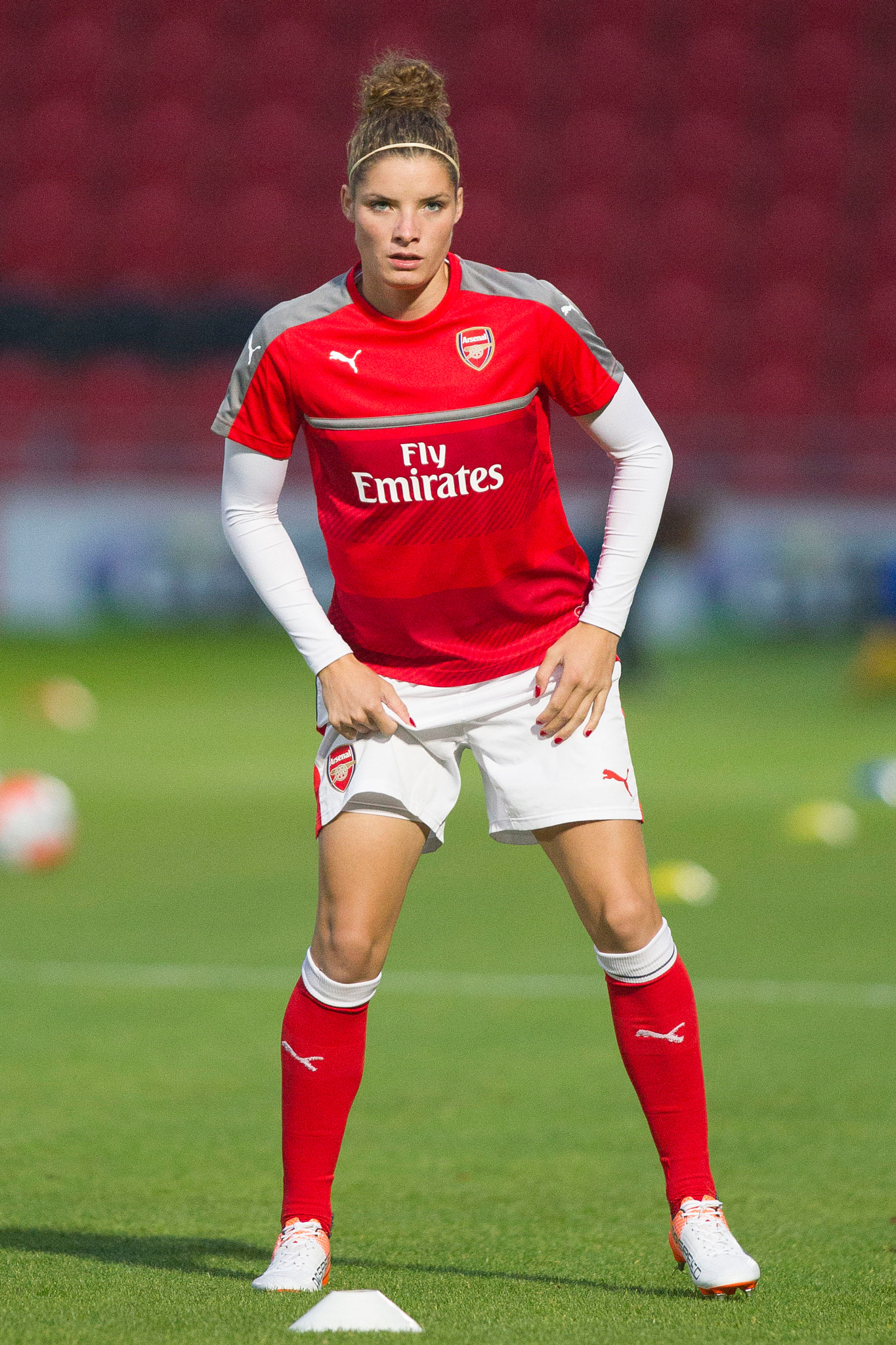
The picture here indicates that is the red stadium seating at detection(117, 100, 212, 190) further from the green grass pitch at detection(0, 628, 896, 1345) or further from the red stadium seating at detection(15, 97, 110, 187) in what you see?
the green grass pitch at detection(0, 628, 896, 1345)

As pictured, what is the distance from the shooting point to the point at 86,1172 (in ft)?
11.0

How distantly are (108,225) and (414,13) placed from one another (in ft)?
12.6

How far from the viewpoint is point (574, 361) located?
265cm

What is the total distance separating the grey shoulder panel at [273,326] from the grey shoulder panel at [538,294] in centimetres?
19

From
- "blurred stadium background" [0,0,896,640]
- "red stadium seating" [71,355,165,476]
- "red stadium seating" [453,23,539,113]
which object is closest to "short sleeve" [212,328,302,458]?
"blurred stadium background" [0,0,896,640]

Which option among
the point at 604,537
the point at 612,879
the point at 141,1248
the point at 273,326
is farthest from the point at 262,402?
the point at 141,1248

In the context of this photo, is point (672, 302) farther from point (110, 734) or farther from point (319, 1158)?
point (319, 1158)

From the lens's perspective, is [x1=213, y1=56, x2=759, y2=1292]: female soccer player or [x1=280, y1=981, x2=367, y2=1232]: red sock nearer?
[x1=213, y1=56, x2=759, y2=1292]: female soccer player

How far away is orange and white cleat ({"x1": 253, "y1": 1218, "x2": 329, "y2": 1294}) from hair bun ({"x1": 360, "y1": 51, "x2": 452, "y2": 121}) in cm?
163

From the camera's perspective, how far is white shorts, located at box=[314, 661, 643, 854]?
2.68 meters

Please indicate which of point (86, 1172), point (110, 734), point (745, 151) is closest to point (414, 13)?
point (745, 151)

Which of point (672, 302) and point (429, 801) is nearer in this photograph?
point (429, 801)

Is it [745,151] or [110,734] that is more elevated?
[745,151]

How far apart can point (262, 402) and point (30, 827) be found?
4.35m
